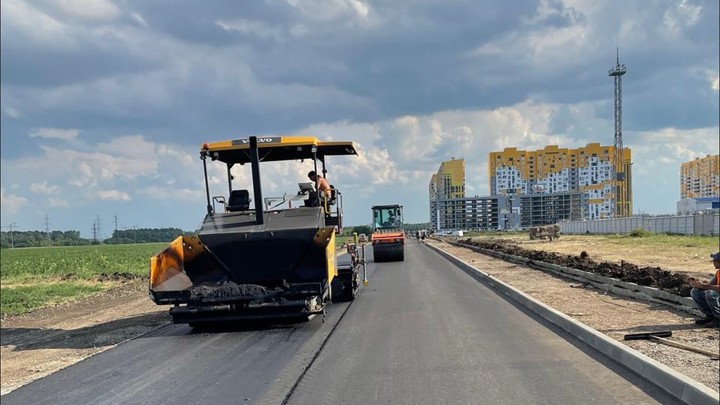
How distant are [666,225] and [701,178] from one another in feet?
257

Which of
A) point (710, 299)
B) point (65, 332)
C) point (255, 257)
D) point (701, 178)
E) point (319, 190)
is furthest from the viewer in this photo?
point (701, 178)

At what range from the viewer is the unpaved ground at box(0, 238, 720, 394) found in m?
7.06

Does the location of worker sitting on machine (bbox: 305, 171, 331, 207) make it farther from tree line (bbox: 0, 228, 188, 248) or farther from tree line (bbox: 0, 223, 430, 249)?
tree line (bbox: 0, 228, 188, 248)

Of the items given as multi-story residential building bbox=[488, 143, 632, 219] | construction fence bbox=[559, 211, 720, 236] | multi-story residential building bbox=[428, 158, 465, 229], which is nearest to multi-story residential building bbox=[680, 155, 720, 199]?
multi-story residential building bbox=[488, 143, 632, 219]

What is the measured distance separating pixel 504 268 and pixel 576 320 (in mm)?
13013

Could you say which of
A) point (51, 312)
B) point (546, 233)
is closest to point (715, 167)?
point (546, 233)

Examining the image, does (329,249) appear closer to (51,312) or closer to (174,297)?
(174,297)

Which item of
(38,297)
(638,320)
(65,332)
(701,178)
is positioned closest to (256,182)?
(65,332)

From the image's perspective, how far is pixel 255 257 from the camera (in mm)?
10461

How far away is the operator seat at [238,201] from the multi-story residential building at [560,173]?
3823 inches

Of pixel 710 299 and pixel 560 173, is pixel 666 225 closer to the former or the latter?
pixel 710 299

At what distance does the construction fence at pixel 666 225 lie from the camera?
3994 centimetres

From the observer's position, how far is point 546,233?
52.2 meters

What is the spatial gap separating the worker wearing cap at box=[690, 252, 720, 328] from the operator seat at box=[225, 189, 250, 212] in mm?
8438
